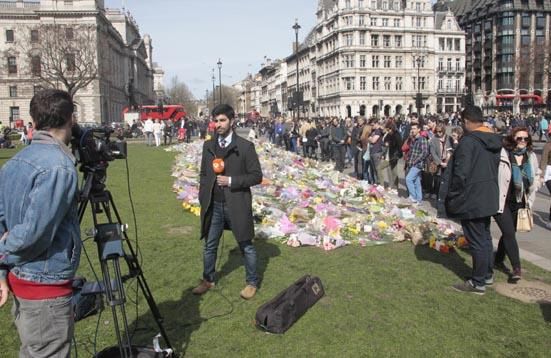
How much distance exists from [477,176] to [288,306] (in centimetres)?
260

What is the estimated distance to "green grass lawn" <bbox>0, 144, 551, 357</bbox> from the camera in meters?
4.62

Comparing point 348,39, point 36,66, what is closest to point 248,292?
point 36,66

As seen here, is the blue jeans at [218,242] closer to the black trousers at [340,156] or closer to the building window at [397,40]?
the black trousers at [340,156]

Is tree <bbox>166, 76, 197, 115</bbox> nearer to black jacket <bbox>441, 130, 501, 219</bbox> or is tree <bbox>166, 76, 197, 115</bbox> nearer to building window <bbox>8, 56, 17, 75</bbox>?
building window <bbox>8, 56, 17, 75</bbox>

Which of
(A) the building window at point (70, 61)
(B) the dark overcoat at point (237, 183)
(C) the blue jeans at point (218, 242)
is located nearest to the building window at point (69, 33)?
(A) the building window at point (70, 61)

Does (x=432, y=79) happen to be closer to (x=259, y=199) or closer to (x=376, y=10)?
(x=376, y=10)

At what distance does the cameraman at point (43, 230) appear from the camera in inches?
106

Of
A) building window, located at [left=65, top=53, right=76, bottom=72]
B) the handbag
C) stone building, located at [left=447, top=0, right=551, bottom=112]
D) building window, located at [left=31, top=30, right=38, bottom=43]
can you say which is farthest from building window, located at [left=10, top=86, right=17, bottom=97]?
the handbag

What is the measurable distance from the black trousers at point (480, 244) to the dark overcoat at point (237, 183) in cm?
252

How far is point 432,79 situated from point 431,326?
347 feet

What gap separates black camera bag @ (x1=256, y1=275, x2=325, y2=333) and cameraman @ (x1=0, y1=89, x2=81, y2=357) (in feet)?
7.70

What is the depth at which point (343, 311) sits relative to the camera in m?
5.43

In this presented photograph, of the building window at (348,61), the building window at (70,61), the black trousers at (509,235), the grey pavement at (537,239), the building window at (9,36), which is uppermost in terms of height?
the building window at (9,36)

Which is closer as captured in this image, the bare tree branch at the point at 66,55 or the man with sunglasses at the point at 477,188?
the man with sunglasses at the point at 477,188
